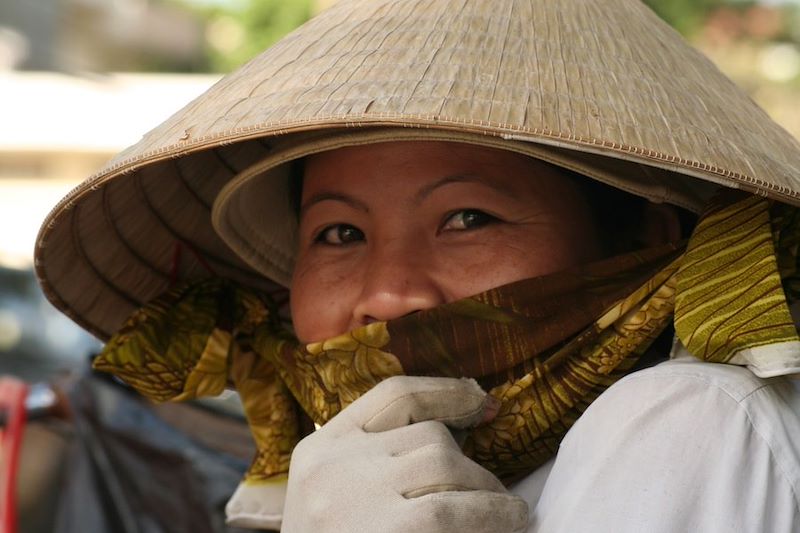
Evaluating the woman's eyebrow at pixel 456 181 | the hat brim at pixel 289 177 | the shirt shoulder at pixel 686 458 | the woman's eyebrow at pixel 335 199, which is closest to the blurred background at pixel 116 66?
the hat brim at pixel 289 177

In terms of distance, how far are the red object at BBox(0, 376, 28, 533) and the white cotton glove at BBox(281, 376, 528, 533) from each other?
4.31 ft

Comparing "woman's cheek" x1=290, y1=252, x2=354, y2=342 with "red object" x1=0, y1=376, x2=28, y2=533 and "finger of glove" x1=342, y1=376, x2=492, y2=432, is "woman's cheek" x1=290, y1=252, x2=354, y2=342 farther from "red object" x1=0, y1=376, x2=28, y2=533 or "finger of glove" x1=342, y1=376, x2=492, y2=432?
"red object" x1=0, y1=376, x2=28, y2=533

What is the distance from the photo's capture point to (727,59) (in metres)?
13.3

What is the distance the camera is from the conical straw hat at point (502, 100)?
1121 millimetres

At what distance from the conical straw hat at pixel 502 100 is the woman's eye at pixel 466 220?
0.19 metres

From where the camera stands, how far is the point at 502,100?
3.73 feet

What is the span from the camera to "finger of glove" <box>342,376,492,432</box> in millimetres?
1238

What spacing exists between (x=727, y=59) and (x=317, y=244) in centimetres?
1271

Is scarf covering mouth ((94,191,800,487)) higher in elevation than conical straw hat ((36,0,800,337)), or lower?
lower

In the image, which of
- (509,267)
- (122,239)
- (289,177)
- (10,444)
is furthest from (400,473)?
(10,444)

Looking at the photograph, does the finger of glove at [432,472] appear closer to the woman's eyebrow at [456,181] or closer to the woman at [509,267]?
the woman at [509,267]

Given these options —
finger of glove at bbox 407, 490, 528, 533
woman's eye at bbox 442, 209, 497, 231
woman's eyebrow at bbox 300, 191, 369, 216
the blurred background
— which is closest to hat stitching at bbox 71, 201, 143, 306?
woman's eyebrow at bbox 300, 191, 369, 216

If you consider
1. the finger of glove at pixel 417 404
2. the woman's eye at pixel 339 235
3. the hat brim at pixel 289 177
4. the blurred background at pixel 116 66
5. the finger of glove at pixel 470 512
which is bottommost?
the finger of glove at pixel 470 512

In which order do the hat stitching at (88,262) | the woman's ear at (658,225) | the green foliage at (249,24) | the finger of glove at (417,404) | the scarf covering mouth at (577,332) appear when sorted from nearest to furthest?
the scarf covering mouth at (577,332) → the finger of glove at (417,404) → the woman's ear at (658,225) → the hat stitching at (88,262) → the green foliage at (249,24)
